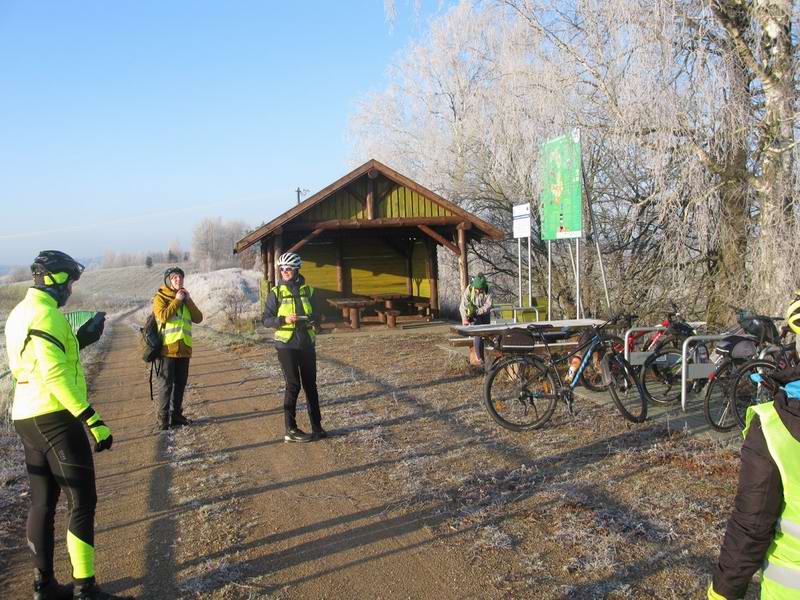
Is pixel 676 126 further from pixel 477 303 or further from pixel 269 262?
pixel 269 262

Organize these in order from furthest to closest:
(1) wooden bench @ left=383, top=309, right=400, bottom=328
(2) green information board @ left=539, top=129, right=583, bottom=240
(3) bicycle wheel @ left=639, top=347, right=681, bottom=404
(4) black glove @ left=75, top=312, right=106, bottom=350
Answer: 1. (1) wooden bench @ left=383, top=309, right=400, bottom=328
2. (2) green information board @ left=539, top=129, right=583, bottom=240
3. (3) bicycle wheel @ left=639, top=347, right=681, bottom=404
4. (4) black glove @ left=75, top=312, right=106, bottom=350

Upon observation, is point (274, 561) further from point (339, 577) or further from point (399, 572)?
point (399, 572)

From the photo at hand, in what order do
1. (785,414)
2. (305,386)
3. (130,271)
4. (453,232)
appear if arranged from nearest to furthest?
(785,414), (305,386), (453,232), (130,271)

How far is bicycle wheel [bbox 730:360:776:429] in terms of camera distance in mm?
6078

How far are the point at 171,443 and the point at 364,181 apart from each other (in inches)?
447

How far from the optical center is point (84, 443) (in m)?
3.64

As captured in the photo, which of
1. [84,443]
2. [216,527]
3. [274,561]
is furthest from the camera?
[216,527]

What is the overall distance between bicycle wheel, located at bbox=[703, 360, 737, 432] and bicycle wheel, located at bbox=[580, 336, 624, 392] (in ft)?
3.30

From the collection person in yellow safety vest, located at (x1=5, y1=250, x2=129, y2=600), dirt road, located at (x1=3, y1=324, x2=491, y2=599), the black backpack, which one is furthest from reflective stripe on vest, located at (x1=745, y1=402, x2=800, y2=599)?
the black backpack

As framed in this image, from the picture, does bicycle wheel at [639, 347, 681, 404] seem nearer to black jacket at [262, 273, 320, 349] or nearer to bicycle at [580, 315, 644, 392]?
bicycle at [580, 315, 644, 392]

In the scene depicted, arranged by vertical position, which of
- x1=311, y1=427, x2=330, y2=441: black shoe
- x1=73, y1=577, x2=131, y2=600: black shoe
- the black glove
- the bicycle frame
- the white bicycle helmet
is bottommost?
x1=73, y1=577, x2=131, y2=600: black shoe

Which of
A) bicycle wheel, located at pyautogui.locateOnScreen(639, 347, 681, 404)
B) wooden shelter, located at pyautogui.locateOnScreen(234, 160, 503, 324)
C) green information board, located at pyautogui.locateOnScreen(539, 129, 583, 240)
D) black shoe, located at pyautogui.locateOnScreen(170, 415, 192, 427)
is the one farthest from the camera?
wooden shelter, located at pyautogui.locateOnScreen(234, 160, 503, 324)

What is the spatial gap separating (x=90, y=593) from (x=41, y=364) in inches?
48.7

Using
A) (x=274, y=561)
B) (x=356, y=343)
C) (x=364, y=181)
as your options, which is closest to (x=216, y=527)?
(x=274, y=561)
